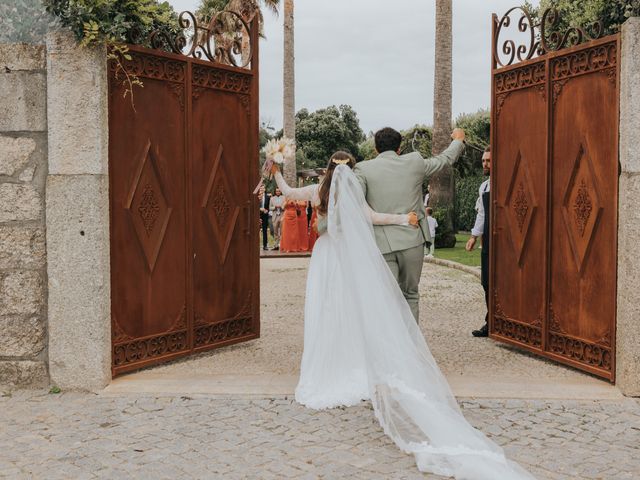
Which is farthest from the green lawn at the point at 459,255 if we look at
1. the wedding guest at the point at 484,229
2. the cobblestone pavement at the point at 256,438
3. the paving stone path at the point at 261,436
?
the cobblestone pavement at the point at 256,438

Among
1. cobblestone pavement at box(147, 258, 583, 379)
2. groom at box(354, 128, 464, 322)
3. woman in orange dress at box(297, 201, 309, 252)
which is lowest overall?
cobblestone pavement at box(147, 258, 583, 379)

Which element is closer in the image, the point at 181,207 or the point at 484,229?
the point at 181,207

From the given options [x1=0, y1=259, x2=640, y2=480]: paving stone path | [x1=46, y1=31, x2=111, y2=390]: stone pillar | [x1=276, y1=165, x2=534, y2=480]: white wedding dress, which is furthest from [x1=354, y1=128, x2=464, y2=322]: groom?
[x1=46, y1=31, x2=111, y2=390]: stone pillar

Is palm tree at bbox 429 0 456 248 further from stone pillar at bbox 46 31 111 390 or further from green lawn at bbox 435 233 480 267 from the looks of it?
stone pillar at bbox 46 31 111 390

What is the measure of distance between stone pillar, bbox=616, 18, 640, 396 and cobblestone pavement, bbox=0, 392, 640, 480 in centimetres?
36

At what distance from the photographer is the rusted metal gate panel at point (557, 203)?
20.2ft

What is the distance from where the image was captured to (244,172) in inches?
302

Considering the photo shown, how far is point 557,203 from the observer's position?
6770 millimetres

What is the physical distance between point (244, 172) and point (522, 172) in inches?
108

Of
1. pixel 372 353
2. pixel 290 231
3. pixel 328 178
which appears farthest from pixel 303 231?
pixel 372 353

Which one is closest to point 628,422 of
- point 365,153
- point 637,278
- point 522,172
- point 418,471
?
point 637,278

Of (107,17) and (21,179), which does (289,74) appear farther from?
(21,179)

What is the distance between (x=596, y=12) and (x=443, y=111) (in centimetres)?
1371

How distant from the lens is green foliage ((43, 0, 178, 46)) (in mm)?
5734
